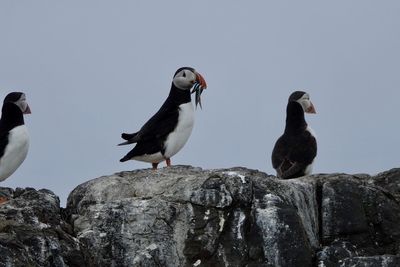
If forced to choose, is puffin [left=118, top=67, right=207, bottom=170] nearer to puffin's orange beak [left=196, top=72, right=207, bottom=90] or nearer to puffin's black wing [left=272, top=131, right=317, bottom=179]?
puffin's orange beak [left=196, top=72, right=207, bottom=90]

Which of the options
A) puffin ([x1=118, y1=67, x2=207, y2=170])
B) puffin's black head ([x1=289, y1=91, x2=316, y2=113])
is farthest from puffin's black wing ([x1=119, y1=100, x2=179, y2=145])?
puffin's black head ([x1=289, y1=91, x2=316, y2=113])

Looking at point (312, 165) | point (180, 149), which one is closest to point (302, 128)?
point (312, 165)

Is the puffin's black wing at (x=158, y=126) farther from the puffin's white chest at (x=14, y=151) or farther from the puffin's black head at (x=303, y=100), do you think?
the puffin's black head at (x=303, y=100)

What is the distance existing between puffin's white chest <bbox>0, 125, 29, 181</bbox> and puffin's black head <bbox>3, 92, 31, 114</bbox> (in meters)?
0.31

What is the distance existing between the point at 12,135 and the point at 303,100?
4.98m

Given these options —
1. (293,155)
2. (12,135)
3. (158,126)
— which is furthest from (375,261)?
(12,135)

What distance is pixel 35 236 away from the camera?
10906 millimetres

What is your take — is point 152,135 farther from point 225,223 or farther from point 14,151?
point 225,223

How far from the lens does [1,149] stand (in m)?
14.4

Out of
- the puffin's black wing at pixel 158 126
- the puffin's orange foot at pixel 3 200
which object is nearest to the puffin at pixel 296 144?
the puffin's black wing at pixel 158 126

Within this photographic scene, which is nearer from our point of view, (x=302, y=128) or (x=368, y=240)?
(x=368, y=240)

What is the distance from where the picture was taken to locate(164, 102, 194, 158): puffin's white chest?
15477 millimetres

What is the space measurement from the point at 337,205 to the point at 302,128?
3.44 metres

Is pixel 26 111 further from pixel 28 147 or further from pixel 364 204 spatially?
pixel 364 204
